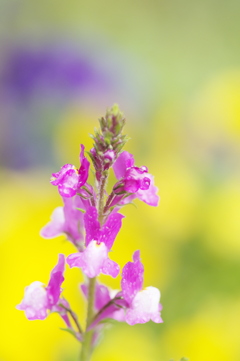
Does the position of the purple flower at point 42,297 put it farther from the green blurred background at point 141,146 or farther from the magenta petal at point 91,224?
the green blurred background at point 141,146

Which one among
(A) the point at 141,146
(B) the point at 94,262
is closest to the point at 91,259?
(B) the point at 94,262

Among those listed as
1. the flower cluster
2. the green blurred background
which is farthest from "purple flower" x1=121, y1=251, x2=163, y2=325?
the green blurred background

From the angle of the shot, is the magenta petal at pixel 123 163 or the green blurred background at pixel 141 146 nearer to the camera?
the magenta petal at pixel 123 163

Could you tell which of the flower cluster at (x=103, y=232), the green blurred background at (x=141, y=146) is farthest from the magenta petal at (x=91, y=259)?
the green blurred background at (x=141, y=146)

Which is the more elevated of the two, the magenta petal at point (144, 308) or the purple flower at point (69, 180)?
the purple flower at point (69, 180)

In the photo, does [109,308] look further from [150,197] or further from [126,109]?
[126,109]

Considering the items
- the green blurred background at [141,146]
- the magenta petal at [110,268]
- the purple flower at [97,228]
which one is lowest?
the magenta petal at [110,268]
